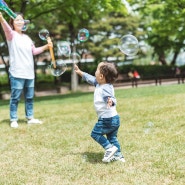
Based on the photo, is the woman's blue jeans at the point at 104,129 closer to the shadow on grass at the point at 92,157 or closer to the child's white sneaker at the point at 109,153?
the child's white sneaker at the point at 109,153

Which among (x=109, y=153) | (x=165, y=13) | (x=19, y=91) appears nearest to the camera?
(x=109, y=153)

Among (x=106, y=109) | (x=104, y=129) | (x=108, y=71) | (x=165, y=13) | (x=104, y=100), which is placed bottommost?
(x=104, y=129)

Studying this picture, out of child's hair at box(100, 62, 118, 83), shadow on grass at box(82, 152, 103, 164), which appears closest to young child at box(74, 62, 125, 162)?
child's hair at box(100, 62, 118, 83)

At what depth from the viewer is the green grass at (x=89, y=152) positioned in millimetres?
4359

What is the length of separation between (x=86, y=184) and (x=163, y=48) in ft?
114

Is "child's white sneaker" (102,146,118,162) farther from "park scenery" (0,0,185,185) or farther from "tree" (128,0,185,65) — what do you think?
"tree" (128,0,185,65)

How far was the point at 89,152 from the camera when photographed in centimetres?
557

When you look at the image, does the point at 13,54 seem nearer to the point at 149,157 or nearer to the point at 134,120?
the point at 134,120

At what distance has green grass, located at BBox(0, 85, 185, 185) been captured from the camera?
4.36 meters

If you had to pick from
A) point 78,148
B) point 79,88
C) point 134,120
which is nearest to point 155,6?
point 79,88

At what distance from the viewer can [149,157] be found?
505 cm

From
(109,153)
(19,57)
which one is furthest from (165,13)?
(109,153)

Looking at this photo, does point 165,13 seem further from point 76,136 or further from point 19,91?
point 76,136

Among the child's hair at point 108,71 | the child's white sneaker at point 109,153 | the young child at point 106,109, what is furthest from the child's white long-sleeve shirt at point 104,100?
the child's white sneaker at point 109,153
